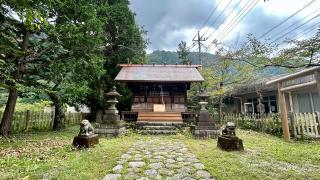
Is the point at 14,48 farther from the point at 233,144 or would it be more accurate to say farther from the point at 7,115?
the point at 233,144

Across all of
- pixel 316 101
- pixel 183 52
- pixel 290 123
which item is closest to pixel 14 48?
pixel 290 123

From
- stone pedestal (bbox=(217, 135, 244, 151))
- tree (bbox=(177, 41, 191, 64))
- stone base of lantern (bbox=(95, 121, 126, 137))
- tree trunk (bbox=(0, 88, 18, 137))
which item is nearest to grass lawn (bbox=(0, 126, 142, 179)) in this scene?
stone pedestal (bbox=(217, 135, 244, 151))

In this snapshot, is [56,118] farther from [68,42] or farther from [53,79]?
[68,42]

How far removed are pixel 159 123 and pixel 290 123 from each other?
22.5 feet

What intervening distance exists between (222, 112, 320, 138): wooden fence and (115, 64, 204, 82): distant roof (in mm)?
4049

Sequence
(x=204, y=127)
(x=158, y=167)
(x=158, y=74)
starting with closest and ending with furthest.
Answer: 1. (x=158, y=167)
2. (x=204, y=127)
3. (x=158, y=74)

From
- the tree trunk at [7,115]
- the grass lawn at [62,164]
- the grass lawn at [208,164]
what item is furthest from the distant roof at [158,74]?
the grass lawn at [62,164]

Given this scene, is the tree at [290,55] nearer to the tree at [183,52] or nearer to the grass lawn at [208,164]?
the grass lawn at [208,164]

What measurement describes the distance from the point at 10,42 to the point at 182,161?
861 cm

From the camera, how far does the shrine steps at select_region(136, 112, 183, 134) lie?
1280 cm

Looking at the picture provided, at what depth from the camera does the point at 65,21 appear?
10820 mm

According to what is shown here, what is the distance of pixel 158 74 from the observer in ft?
56.2

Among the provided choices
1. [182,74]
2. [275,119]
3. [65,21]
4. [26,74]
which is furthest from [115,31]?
[275,119]

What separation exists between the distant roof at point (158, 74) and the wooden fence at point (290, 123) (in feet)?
13.3
